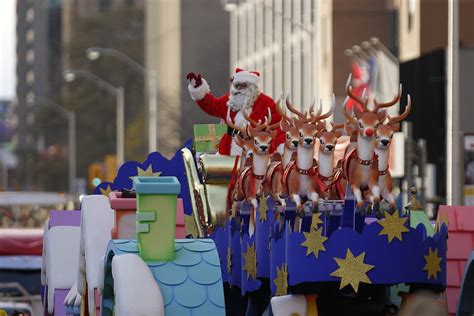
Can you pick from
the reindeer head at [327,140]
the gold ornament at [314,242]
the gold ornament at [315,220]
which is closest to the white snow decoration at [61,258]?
the reindeer head at [327,140]

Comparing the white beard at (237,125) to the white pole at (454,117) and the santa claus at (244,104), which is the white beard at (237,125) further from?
the white pole at (454,117)

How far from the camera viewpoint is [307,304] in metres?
14.6

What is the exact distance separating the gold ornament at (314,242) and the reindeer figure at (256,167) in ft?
8.11

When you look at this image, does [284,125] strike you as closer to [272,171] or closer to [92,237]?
[272,171]

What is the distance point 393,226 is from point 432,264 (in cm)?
44

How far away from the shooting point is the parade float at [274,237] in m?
13.5

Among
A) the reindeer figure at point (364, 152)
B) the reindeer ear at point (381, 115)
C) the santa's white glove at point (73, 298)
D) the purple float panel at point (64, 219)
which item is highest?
the reindeer ear at point (381, 115)

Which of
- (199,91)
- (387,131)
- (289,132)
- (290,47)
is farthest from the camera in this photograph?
(290,47)

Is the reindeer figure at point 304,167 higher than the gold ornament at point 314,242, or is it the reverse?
the reindeer figure at point 304,167

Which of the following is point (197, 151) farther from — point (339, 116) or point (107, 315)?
point (339, 116)

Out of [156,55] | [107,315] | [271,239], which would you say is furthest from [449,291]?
[156,55]

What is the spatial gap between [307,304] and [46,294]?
558 centimetres

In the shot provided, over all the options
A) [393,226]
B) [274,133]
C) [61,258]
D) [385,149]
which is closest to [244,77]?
[274,133]

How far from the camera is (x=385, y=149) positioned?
1579 cm
